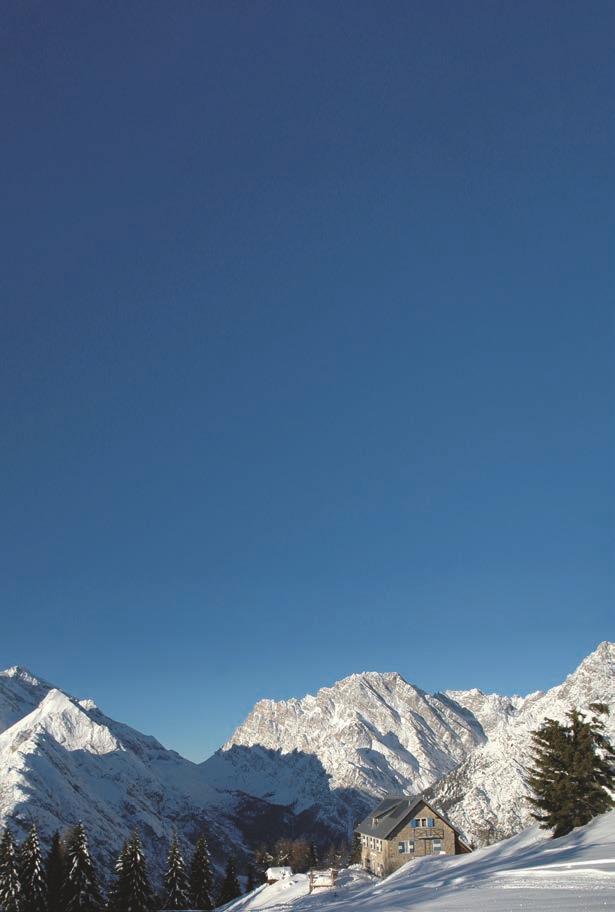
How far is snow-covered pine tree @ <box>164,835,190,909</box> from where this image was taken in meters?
80.4

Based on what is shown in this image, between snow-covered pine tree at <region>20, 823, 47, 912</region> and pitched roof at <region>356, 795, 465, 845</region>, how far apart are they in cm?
3714

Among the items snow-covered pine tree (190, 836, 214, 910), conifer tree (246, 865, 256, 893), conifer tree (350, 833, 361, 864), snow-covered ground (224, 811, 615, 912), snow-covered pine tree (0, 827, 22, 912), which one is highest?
snow-covered ground (224, 811, 615, 912)

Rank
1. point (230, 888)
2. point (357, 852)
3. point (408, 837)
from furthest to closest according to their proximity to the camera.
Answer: point (357, 852) → point (230, 888) → point (408, 837)

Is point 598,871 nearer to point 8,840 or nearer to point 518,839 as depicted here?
point 518,839

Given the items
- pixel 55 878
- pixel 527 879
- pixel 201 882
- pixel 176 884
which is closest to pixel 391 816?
Result: pixel 176 884

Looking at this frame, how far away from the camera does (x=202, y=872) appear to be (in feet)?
295

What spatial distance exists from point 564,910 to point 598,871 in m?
6.59

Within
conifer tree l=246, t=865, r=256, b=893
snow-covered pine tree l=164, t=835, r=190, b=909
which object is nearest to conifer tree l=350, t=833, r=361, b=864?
conifer tree l=246, t=865, r=256, b=893

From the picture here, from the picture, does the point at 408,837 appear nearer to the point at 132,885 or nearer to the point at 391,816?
the point at 391,816

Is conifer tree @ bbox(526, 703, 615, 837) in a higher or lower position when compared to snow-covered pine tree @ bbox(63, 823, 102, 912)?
higher

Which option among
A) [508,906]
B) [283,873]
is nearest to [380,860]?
[283,873]

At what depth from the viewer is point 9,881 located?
7462cm

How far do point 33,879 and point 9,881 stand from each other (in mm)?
2870

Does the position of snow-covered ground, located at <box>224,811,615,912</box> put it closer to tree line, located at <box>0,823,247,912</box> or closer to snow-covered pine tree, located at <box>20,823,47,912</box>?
tree line, located at <box>0,823,247,912</box>
